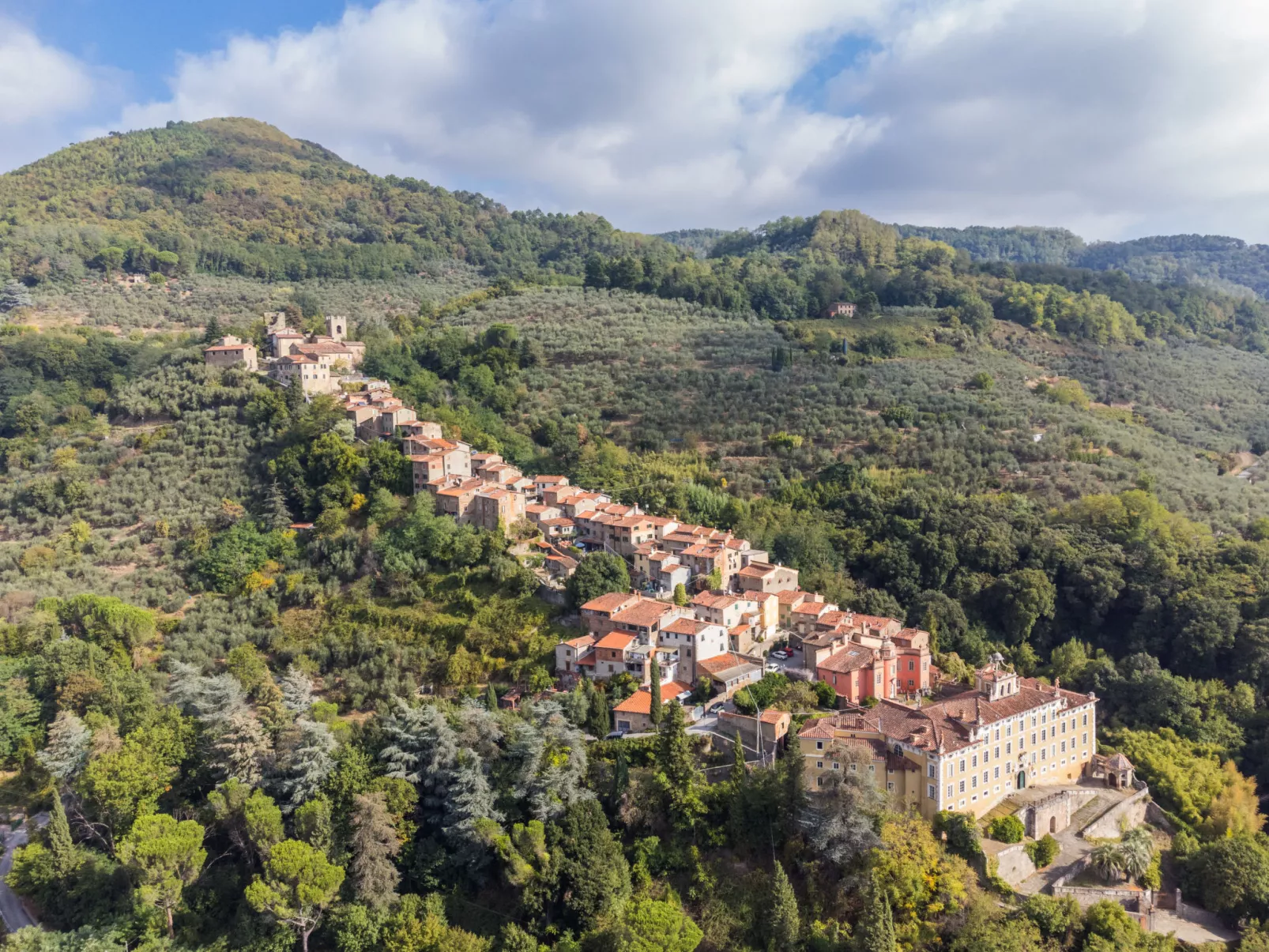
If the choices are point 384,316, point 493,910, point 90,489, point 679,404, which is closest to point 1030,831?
point 493,910

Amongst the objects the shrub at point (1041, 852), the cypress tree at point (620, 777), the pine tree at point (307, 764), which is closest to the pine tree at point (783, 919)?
the cypress tree at point (620, 777)

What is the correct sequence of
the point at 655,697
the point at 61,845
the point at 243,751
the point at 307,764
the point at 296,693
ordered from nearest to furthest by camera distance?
the point at 61,845 < the point at 307,764 < the point at 243,751 < the point at 655,697 < the point at 296,693

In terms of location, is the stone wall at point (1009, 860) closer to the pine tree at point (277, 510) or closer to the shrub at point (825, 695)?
the shrub at point (825, 695)

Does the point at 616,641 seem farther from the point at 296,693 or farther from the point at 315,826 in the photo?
the point at 315,826

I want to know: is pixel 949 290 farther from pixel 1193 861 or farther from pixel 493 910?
pixel 493 910

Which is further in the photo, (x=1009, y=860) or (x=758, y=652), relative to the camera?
(x=758, y=652)

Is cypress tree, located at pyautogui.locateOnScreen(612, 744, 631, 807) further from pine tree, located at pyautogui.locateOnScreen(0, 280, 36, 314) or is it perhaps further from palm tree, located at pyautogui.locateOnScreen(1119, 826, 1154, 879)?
pine tree, located at pyautogui.locateOnScreen(0, 280, 36, 314)

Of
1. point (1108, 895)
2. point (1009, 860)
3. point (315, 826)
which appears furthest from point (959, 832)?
point (315, 826)
